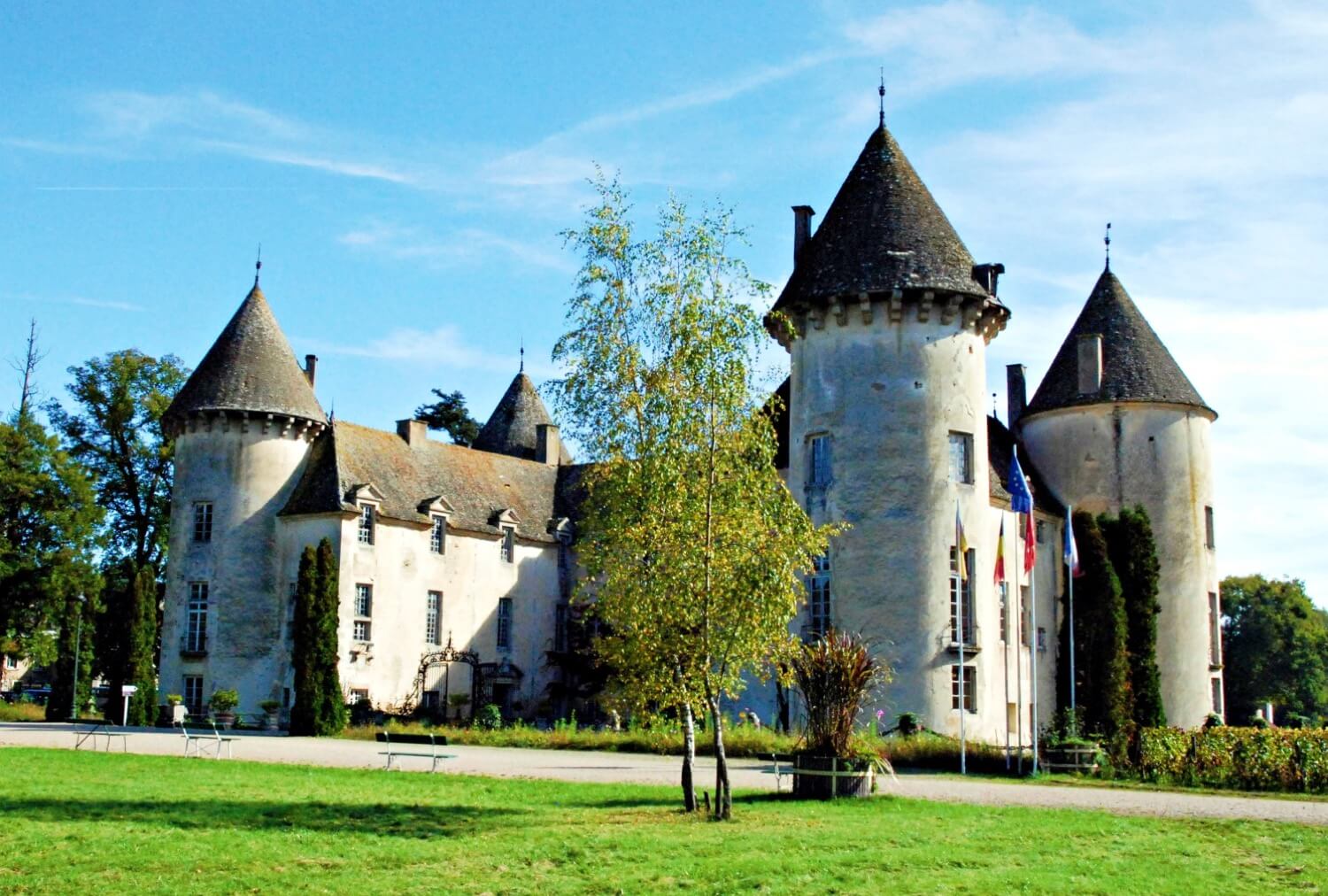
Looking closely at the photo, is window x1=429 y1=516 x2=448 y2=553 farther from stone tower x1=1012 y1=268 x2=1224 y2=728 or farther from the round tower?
stone tower x1=1012 y1=268 x2=1224 y2=728

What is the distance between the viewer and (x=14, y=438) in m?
48.8

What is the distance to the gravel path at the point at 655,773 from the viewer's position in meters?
20.0

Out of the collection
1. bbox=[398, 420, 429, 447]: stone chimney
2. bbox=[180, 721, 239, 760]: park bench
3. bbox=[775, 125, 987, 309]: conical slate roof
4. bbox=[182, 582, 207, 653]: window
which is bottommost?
bbox=[180, 721, 239, 760]: park bench

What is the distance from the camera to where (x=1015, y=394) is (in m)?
43.7

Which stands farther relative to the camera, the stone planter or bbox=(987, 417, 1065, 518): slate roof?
bbox=(987, 417, 1065, 518): slate roof

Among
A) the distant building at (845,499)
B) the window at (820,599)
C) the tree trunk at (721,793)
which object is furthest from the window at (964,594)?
the tree trunk at (721,793)

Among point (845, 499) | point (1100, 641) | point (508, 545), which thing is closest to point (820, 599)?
point (845, 499)

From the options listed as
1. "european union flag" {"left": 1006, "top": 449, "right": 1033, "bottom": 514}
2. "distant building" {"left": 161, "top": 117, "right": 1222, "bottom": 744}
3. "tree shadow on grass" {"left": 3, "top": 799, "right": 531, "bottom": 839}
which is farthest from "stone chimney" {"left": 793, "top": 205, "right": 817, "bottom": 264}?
"tree shadow on grass" {"left": 3, "top": 799, "right": 531, "bottom": 839}

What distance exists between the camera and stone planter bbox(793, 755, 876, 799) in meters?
19.6

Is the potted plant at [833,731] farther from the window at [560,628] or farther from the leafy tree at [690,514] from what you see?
the window at [560,628]

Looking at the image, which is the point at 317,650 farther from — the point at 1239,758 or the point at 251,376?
the point at 1239,758

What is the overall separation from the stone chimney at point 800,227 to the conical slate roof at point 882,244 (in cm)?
225

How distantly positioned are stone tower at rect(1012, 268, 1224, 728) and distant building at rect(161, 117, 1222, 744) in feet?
0.24

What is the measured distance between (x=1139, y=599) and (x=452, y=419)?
44.4 meters
